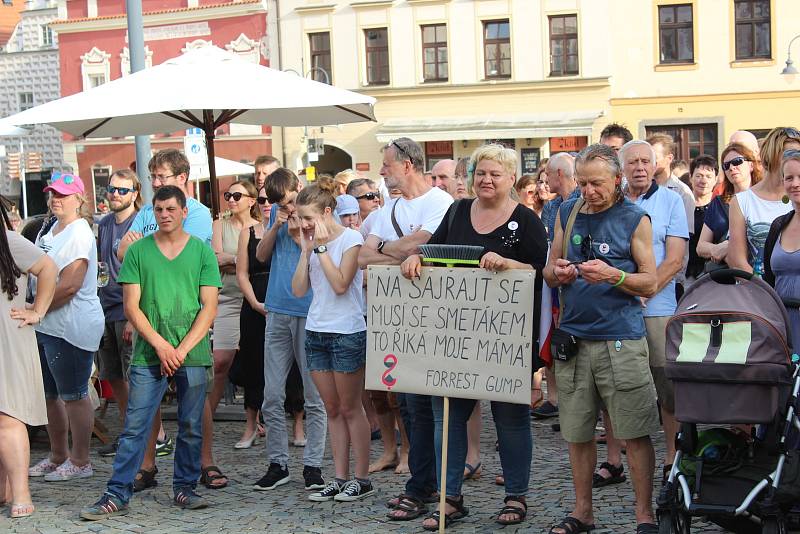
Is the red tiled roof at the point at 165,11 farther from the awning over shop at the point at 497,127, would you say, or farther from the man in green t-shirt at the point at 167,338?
the man in green t-shirt at the point at 167,338

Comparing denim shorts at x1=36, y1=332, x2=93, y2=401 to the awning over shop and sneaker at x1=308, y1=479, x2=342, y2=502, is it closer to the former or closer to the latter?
sneaker at x1=308, y1=479, x2=342, y2=502

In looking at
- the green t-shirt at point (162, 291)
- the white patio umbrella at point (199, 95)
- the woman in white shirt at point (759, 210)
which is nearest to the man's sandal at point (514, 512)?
the woman in white shirt at point (759, 210)

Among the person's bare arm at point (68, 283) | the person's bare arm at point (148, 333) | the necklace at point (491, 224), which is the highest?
the necklace at point (491, 224)

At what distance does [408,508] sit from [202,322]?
1.65 meters

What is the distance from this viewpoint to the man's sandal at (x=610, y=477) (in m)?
6.93

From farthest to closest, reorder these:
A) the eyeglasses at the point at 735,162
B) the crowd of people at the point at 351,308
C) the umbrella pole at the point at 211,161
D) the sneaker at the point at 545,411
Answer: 1. the umbrella pole at the point at 211,161
2. the sneaker at the point at 545,411
3. the eyeglasses at the point at 735,162
4. the crowd of people at the point at 351,308

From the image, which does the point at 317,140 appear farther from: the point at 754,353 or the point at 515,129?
the point at 754,353

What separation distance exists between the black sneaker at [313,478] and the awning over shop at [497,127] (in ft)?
101

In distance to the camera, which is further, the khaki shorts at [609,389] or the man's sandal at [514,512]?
the man's sandal at [514,512]

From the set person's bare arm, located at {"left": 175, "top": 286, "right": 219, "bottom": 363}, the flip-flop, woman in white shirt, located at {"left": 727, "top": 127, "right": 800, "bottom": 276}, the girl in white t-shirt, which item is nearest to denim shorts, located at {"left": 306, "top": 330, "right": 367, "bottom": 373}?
the girl in white t-shirt

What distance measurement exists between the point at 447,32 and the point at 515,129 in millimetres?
4386

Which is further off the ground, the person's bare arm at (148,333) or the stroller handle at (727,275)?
the stroller handle at (727,275)

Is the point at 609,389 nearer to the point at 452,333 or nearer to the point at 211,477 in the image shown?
the point at 452,333

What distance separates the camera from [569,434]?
5859mm
